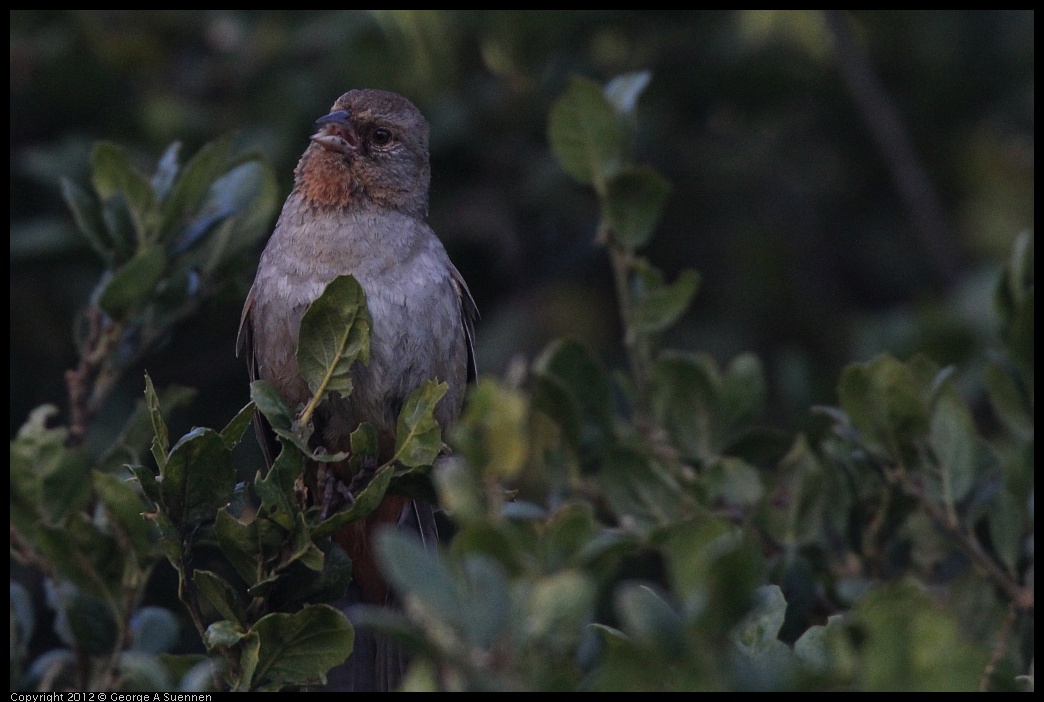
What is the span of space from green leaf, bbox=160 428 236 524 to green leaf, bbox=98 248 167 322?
113 centimetres

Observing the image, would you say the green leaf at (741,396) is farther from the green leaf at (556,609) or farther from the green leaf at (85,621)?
the green leaf at (556,609)

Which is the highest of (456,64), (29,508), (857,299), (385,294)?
(456,64)

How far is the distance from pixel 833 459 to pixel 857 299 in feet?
11.3

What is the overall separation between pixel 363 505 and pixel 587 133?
1811 mm

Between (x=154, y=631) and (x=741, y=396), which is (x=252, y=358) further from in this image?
(x=741, y=396)

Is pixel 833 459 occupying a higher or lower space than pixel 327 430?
lower

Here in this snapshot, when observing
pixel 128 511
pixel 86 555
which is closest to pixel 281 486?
pixel 128 511

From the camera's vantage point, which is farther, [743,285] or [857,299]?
[857,299]

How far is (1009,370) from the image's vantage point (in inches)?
166

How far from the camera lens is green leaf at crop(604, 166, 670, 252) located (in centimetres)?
422

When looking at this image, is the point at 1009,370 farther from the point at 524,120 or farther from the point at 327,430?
the point at 524,120

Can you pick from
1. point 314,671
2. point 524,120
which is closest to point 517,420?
point 314,671

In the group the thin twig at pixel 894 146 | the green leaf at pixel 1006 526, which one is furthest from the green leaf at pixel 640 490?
the thin twig at pixel 894 146

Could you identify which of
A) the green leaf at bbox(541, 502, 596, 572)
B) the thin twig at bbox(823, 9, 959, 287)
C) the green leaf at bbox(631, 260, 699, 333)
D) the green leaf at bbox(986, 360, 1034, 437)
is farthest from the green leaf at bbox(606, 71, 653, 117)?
the green leaf at bbox(541, 502, 596, 572)
